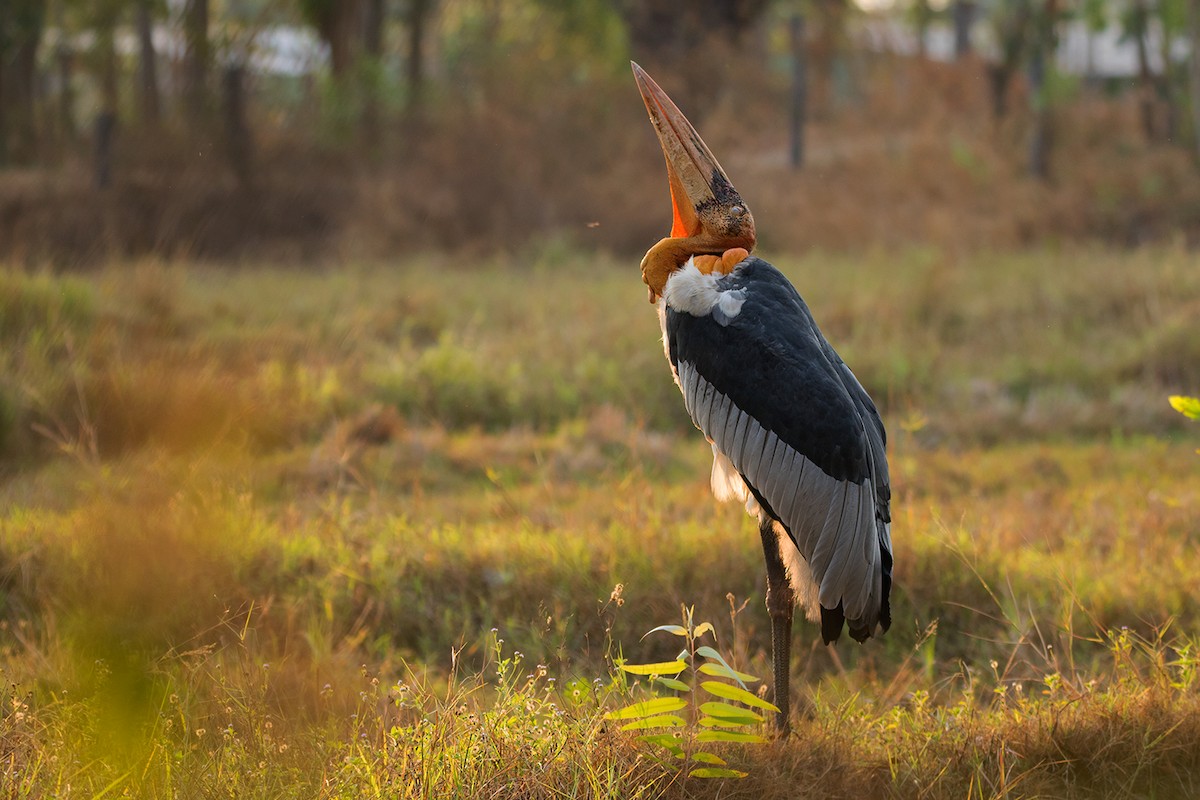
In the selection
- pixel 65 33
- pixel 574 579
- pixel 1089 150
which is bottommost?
pixel 574 579

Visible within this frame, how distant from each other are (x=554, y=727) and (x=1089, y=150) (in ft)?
42.2

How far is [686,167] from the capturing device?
309 cm

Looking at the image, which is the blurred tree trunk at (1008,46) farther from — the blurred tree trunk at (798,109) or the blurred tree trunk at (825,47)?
the blurred tree trunk at (798,109)

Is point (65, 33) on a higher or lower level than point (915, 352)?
higher

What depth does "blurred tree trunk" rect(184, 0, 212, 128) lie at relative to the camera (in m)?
11.6

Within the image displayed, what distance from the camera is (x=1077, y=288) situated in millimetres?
8375

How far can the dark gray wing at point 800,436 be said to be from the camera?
112 inches

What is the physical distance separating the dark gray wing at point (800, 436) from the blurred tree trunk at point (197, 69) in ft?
32.0

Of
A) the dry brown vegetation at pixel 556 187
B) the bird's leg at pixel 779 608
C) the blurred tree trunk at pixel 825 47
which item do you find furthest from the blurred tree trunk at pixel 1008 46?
the bird's leg at pixel 779 608

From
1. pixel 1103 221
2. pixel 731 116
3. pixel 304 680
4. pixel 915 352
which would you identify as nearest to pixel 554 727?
pixel 304 680

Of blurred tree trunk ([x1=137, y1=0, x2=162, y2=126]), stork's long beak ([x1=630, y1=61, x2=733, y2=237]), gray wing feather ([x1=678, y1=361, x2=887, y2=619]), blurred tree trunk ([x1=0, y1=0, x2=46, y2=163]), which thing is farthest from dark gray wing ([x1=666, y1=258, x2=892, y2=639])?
blurred tree trunk ([x1=0, y1=0, x2=46, y2=163])

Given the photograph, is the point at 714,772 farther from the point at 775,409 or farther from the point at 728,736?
the point at 775,409

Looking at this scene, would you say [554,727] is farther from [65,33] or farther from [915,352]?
[65,33]

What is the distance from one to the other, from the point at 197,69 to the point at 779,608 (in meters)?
10.3
